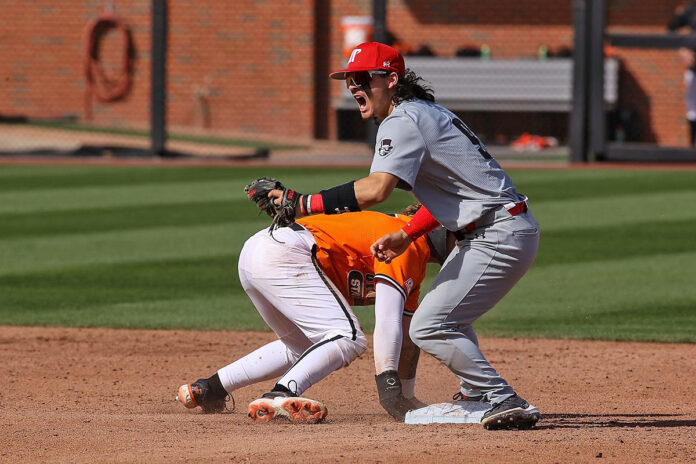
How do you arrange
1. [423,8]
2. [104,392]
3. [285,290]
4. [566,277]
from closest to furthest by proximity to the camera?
[285,290]
[104,392]
[566,277]
[423,8]

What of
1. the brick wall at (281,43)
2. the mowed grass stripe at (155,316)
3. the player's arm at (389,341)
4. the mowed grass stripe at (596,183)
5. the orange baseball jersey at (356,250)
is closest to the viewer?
the player's arm at (389,341)

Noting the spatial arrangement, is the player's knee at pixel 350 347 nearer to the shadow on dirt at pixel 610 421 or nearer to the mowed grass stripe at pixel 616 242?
the shadow on dirt at pixel 610 421

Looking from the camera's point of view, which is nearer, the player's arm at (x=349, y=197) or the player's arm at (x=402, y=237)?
the player's arm at (x=349, y=197)

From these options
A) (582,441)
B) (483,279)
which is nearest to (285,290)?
(483,279)

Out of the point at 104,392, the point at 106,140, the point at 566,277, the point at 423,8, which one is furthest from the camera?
the point at 423,8

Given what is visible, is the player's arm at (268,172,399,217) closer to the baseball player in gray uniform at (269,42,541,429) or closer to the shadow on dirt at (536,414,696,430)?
the baseball player in gray uniform at (269,42,541,429)

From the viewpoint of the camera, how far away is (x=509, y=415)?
470 cm

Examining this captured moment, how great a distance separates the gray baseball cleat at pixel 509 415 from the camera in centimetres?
470

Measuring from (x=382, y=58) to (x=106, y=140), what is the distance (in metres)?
13.5

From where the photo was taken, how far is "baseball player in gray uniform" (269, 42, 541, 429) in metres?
4.66

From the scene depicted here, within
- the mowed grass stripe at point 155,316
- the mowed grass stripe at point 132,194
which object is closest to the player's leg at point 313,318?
the mowed grass stripe at point 155,316

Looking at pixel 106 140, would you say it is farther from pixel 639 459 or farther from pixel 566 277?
pixel 639 459

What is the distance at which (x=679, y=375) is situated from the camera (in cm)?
646

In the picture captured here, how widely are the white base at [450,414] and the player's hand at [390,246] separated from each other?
0.70 m
